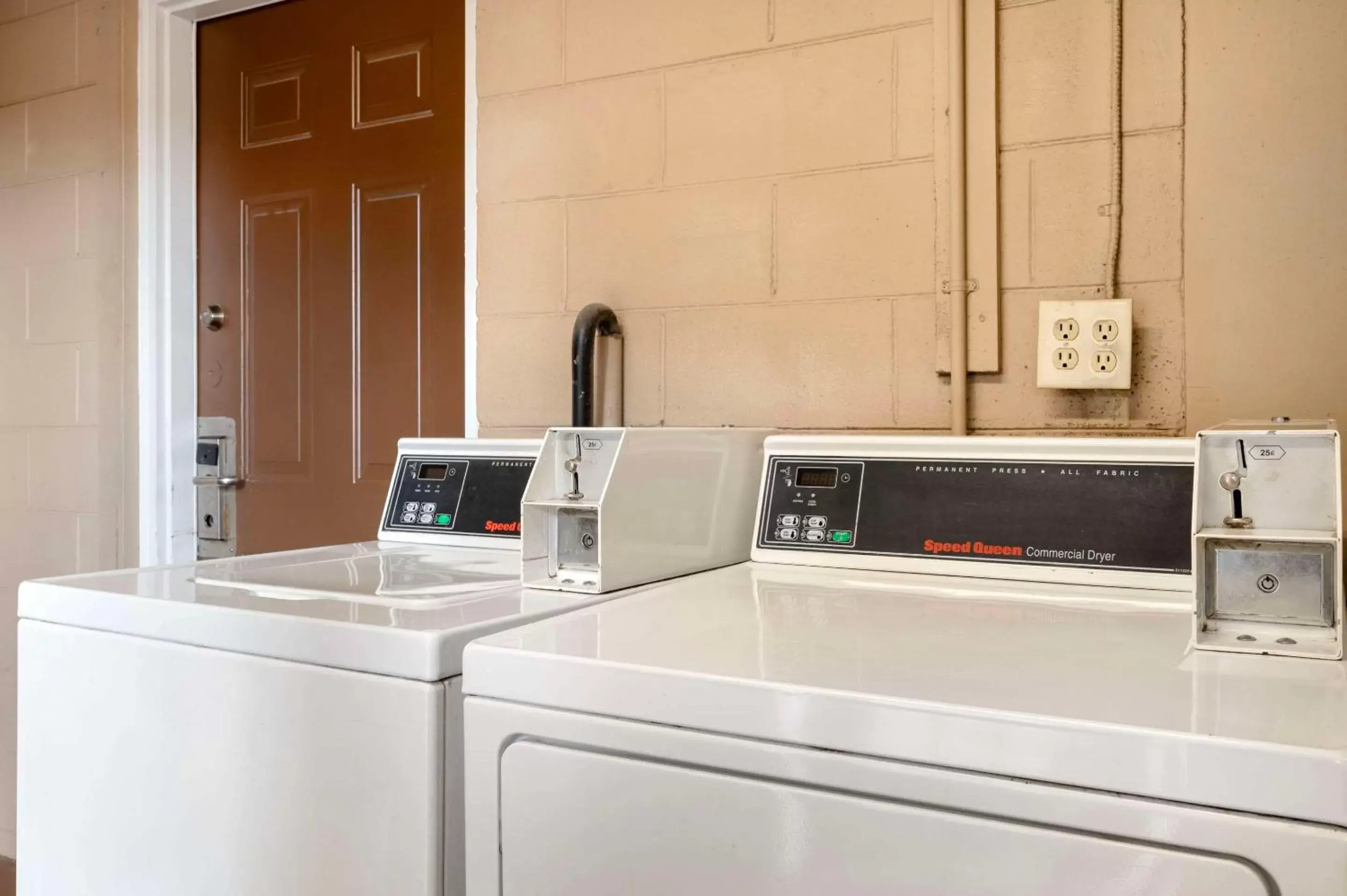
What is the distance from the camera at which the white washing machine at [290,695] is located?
1.01 metres

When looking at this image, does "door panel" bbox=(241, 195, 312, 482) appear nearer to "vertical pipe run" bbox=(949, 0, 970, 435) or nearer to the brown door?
the brown door

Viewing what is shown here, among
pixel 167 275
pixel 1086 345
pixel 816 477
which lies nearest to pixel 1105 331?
pixel 1086 345

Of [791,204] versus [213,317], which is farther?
[213,317]

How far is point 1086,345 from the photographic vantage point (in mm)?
1493

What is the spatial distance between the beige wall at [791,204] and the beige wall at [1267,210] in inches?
1.4

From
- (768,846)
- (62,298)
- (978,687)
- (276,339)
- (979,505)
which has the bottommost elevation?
(768,846)

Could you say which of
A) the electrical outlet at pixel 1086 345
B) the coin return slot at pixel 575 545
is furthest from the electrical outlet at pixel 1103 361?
the coin return slot at pixel 575 545

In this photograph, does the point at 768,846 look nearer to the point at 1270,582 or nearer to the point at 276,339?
the point at 1270,582

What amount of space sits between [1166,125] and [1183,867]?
1.15 meters

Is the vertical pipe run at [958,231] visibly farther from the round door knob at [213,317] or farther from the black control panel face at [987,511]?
the round door knob at [213,317]

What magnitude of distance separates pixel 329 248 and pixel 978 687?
197 cm

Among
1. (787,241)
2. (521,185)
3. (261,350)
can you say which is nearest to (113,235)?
(261,350)

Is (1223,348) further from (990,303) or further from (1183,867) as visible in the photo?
(1183,867)

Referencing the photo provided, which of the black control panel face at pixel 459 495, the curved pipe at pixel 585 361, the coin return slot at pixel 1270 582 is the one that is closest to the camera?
the coin return slot at pixel 1270 582
